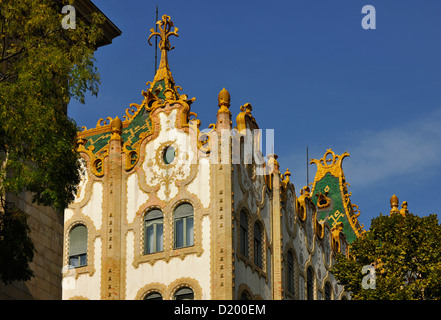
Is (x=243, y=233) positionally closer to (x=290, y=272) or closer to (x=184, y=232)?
(x=184, y=232)

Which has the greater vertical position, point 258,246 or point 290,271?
point 258,246

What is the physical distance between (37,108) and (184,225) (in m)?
20.2

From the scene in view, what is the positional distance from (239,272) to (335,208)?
20.3 meters

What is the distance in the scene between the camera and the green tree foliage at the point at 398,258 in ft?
141

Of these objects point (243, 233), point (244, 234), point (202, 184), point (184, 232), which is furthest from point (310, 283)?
point (202, 184)

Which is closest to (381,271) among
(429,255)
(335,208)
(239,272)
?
(429,255)

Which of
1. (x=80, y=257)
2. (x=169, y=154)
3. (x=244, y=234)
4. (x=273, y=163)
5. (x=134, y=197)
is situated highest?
(x=273, y=163)

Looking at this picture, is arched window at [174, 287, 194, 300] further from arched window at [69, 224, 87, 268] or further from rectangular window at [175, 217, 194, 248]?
arched window at [69, 224, 87, 268]

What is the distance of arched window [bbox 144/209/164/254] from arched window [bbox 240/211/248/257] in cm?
356

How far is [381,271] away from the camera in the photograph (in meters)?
45.0

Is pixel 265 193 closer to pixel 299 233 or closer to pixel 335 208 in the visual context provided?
pixel 299 233

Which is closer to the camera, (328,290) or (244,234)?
(244,234)

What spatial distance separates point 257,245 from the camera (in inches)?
1907

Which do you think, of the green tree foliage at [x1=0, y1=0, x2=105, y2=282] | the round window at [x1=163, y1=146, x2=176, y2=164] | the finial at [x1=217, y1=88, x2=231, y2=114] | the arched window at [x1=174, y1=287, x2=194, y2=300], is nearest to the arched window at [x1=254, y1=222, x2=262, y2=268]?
the arched window at [x1=174, y1=287, x2=194, y2=300]
